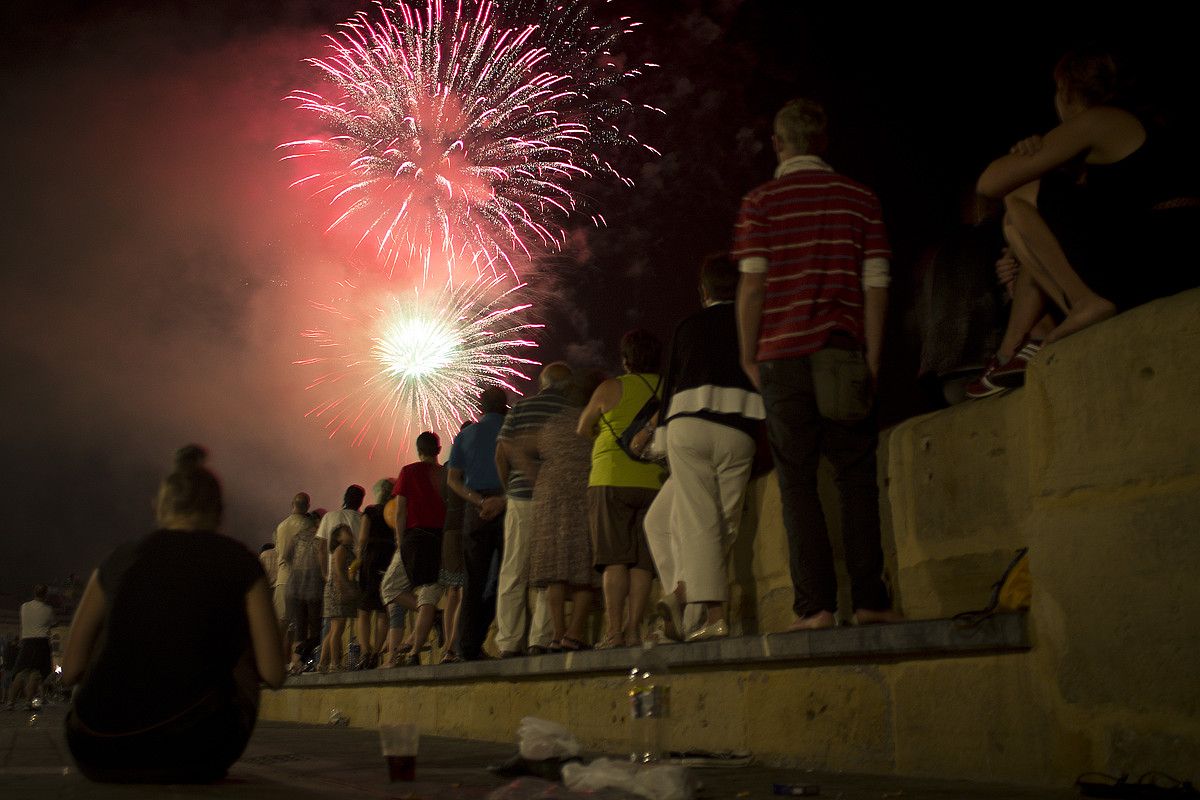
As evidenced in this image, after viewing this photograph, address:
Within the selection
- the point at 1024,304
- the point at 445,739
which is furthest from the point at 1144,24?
the point at 445,739

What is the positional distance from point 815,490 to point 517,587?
3.60m

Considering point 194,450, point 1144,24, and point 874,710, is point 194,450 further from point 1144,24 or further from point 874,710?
point 1144,24

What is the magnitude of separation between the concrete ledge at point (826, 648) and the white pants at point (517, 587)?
2.69 ft

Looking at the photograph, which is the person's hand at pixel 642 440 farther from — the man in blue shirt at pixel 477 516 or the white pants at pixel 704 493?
the man in blue shirt at pixel 477 516

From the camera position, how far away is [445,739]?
27.3 feet

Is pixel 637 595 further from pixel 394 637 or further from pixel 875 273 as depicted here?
pixel 394 637

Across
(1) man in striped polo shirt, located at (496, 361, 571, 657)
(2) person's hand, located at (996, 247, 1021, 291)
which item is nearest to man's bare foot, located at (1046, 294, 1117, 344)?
(2) person's hand, located at (996, 247, 1021, 291)

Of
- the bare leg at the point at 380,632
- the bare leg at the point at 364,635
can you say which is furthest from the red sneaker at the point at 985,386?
the bare leg at the point at 364,635

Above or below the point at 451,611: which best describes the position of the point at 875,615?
below

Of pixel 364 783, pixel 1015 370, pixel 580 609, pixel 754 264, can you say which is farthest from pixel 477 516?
pixel 1015 370

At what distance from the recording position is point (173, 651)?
13.5 ft

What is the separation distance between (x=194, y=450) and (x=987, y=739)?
2889mm

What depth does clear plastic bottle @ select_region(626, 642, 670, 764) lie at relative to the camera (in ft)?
14.2

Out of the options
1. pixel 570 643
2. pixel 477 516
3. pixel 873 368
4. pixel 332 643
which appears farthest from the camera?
pixel 332 643
